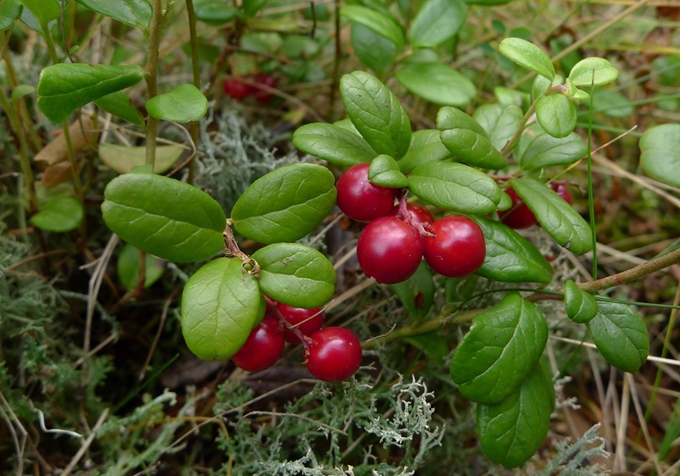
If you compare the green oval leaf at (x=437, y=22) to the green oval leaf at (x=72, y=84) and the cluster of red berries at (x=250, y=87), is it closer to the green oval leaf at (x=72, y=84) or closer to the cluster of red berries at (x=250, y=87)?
the cluster of red berries at (x=250, y=87)

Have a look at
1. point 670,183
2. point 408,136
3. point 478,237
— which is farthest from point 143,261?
point 670,183

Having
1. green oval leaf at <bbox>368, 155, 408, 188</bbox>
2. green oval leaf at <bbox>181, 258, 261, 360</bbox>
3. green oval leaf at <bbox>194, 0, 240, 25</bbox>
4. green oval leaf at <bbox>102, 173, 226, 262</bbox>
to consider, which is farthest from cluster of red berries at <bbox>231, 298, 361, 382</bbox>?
green oval leaf at <bbox>194, 0, 240, 25</bbox>

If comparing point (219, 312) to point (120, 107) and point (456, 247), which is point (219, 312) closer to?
point (456, 247)

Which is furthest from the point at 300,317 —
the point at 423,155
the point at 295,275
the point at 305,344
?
the point at 423,155

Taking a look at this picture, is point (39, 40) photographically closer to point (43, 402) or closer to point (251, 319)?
point (43, 402)

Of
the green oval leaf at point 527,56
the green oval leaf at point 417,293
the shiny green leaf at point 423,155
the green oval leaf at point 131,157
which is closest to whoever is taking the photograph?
the green oval leaf at point 527,56

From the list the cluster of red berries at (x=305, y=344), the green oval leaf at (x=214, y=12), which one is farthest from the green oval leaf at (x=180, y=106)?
the green oval leaf at (x=214, y=12)

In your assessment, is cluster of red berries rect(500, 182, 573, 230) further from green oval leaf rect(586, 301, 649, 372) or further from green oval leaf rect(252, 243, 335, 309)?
green oval leaf rect(252, 243, 335, 309)
